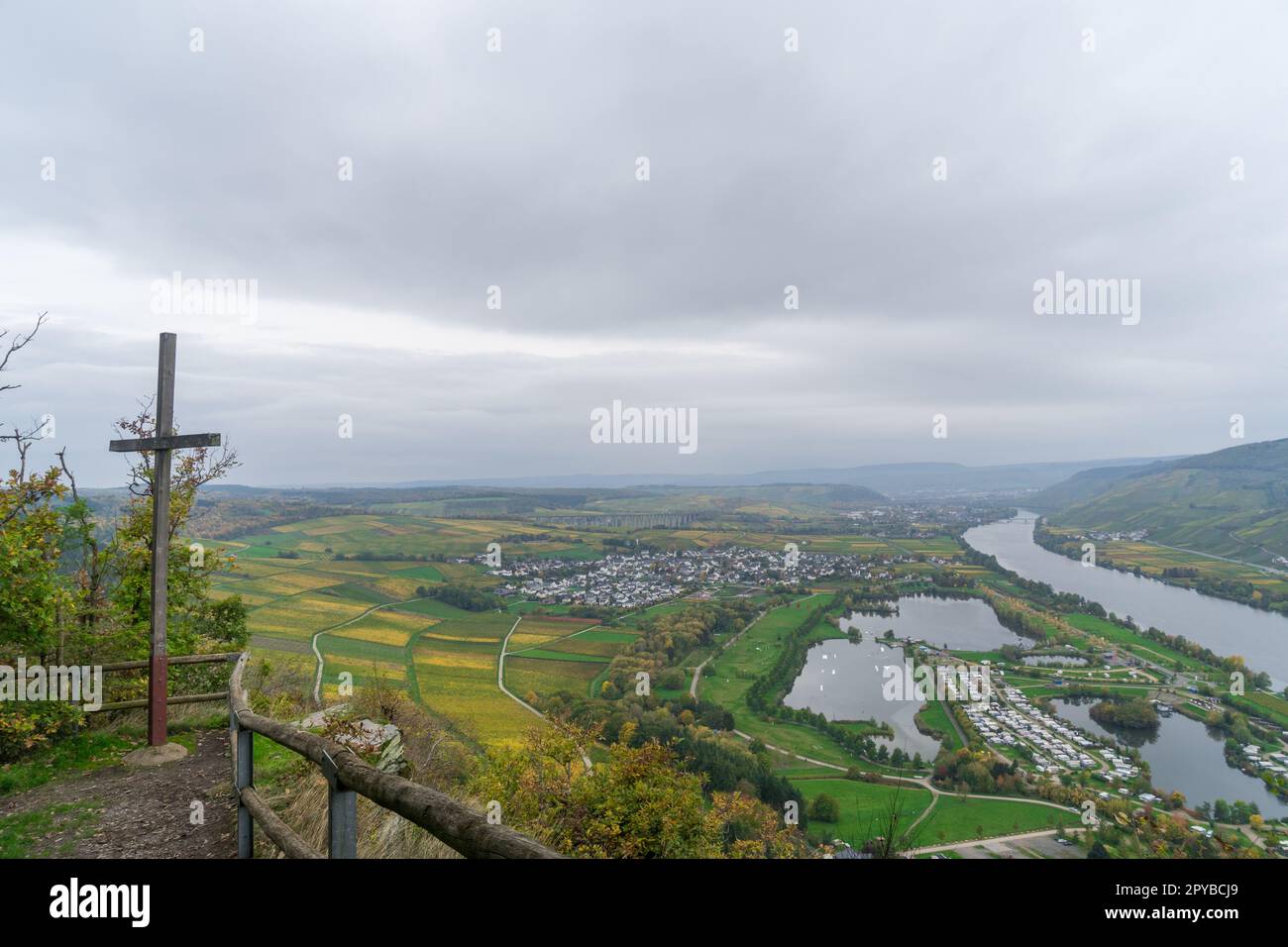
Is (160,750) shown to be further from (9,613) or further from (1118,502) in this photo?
(1118,502)

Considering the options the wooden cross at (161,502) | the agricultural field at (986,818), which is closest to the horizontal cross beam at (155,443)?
the wooden cross at (161,502)

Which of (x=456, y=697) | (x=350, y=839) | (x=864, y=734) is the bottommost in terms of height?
(x=864, y=734)

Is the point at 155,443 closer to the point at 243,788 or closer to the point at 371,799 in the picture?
the point at 243,788

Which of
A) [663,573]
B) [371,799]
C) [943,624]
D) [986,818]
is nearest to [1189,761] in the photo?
[986,818]

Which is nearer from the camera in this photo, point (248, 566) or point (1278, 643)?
point (1278, 643)

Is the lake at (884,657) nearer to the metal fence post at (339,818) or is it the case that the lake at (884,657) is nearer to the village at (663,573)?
the village at (663,573)
